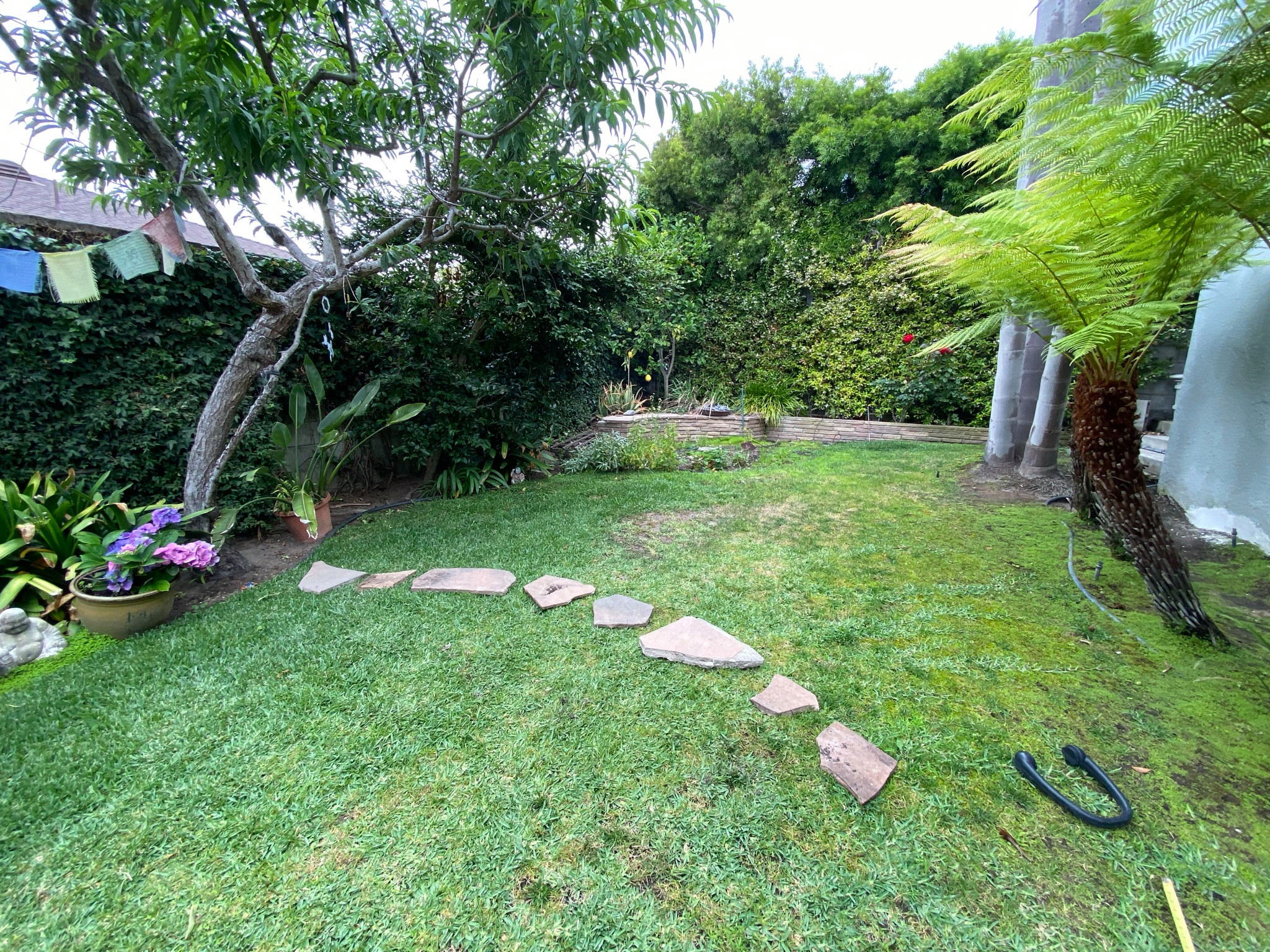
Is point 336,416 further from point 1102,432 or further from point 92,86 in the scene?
point 1102,432

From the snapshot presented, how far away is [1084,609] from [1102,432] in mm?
786

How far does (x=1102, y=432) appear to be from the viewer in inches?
81.1

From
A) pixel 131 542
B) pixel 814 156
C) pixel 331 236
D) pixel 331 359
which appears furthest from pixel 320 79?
pixel 814 156

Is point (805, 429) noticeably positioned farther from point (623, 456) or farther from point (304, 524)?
point (304, 524)

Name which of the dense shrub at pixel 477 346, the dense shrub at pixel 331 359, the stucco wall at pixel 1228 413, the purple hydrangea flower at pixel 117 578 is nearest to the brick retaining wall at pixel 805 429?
the dense shrub at pixel 331 359

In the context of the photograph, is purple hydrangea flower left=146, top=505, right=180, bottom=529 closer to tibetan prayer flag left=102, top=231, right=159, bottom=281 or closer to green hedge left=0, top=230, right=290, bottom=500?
green hedge left=0, top=230, right=290, bottom=500

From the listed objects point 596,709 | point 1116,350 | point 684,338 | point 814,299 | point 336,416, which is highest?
point 814,299

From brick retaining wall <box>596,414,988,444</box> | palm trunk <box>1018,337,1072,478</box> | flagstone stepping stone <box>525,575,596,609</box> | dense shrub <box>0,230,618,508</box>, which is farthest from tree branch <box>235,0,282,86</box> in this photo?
palm trunk <box>1018,337,1072,478</box>

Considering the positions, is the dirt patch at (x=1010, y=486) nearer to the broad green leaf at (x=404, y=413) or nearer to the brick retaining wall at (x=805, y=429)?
the brick retaining wall at (x=805, y=429)

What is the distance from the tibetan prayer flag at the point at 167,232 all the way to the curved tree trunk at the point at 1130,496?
14.5 ft

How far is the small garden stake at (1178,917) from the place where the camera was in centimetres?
93

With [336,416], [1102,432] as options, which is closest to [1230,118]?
[1102,432]

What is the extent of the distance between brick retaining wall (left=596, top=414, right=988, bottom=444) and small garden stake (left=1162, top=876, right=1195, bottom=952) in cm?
554

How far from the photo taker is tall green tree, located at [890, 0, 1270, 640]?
1.36 metres
